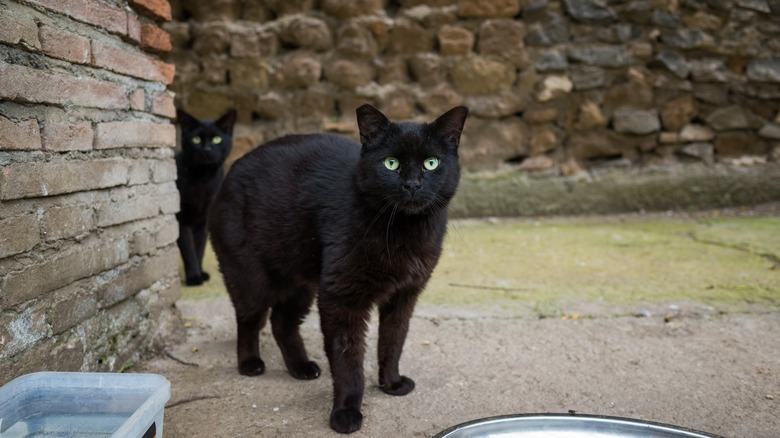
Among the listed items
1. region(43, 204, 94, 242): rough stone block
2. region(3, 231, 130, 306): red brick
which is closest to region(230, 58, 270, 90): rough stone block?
region(3, 231, 130, 306): red brick

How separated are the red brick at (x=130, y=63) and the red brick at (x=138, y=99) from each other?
2.4 inches

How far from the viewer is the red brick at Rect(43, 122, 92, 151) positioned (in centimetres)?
178

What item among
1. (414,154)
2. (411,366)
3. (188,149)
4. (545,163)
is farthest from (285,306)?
(545,163)

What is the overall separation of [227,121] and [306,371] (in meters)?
2.10

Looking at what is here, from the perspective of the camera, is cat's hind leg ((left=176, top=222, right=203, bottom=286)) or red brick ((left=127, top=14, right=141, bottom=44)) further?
cat's hind leg ((left=176, top=222, right=203, bottom=286))

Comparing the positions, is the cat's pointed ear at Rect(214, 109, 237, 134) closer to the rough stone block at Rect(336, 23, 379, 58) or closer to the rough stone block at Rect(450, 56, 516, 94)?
the rough stone block at Rect(336, 23, 379, 58)

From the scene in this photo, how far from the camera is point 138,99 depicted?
2.32 metres

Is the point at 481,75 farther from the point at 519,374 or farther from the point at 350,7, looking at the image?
the point at 519,374

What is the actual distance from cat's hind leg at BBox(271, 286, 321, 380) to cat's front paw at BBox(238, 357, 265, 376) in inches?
4.3

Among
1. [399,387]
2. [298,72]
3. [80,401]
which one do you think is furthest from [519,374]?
[298,72]

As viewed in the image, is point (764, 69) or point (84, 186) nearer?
point (84, 186)

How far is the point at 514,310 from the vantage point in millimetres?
2920

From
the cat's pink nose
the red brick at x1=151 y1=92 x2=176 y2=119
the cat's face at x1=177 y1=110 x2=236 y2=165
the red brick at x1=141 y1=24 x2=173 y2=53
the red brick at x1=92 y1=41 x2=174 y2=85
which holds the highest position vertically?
the red brick at x1=141 y1=24 x2=173 y2=53

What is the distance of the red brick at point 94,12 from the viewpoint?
5.93ft
